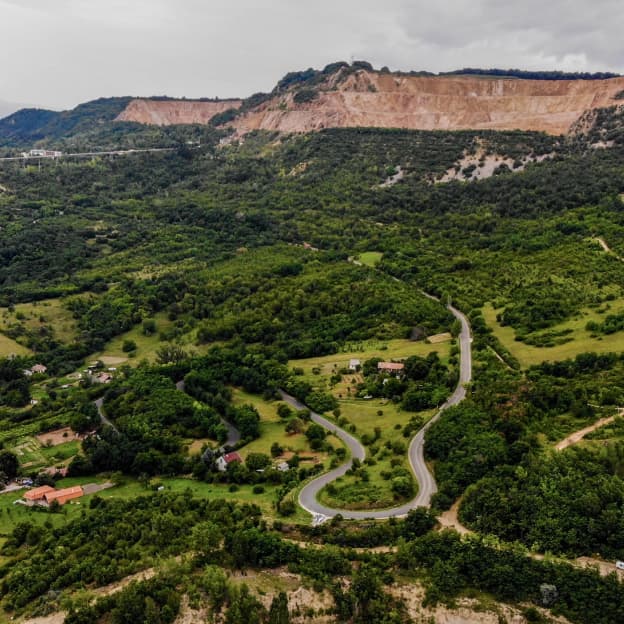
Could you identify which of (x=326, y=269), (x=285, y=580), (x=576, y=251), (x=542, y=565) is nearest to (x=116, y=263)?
(x=326, y=269)

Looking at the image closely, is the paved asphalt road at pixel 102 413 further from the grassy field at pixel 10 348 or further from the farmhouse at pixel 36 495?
the grassy field at pixel 10 348

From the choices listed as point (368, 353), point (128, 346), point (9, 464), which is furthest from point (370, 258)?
point (9, 464)

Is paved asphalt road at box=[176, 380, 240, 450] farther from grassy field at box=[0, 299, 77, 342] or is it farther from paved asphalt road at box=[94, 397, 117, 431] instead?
grassy field at box=[0, 299, 77, 342]

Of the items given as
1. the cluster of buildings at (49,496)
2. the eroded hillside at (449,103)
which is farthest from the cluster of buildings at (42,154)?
the cluster of buildings at (49,496)

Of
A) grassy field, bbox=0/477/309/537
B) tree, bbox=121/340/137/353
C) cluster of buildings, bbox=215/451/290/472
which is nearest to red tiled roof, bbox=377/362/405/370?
cluster of buildings, bbox=215/451/290/472

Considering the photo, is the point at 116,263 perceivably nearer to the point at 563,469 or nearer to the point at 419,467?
the point at 419,467

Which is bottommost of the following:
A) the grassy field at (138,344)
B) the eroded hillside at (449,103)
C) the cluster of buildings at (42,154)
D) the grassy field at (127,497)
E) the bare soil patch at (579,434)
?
the grassy field at (127,497)

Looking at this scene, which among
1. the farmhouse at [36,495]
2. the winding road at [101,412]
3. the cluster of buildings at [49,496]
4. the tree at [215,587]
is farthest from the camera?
the winding road at [101,412]
